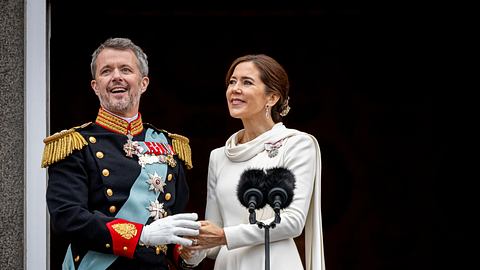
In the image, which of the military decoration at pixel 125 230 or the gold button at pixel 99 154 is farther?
the gold button at pixel 99 154

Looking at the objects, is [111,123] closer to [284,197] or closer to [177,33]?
[284,197]

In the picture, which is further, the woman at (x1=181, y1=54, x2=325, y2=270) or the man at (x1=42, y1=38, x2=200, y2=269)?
the woman at (x1=181, y1=54, x2=325, y2=270)

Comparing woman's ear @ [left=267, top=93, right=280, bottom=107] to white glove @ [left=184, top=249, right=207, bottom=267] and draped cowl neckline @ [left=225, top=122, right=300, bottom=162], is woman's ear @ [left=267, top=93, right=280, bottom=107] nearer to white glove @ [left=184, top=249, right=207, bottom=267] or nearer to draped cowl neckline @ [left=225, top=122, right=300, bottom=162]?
draped cowl neckline @ [left=225, top=122, right=300, bottom=162]

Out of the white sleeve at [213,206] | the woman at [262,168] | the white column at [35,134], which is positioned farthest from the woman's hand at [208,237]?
the white column at [35,134]

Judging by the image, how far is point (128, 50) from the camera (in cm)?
352

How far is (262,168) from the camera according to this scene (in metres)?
3.47

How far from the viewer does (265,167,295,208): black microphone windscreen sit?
3.28 metres

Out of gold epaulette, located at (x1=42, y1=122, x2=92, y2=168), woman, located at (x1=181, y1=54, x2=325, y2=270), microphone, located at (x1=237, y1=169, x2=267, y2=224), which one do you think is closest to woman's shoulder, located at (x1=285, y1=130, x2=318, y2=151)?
woman, located at (x1=181, y1=54, x2=325, y2=270)

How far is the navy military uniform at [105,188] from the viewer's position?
10.6 feet

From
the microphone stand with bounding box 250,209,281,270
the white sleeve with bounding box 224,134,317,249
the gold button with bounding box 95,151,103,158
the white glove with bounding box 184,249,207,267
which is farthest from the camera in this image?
the white glove with bounding box 184,249,207,267

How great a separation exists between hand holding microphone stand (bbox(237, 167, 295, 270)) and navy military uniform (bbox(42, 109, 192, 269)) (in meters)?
0.34

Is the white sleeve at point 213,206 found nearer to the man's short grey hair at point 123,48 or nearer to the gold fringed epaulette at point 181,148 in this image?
the gold fringed epaulette at point 181,148

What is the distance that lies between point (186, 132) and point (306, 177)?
9.18 ft

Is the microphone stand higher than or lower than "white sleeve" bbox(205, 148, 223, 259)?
lower
